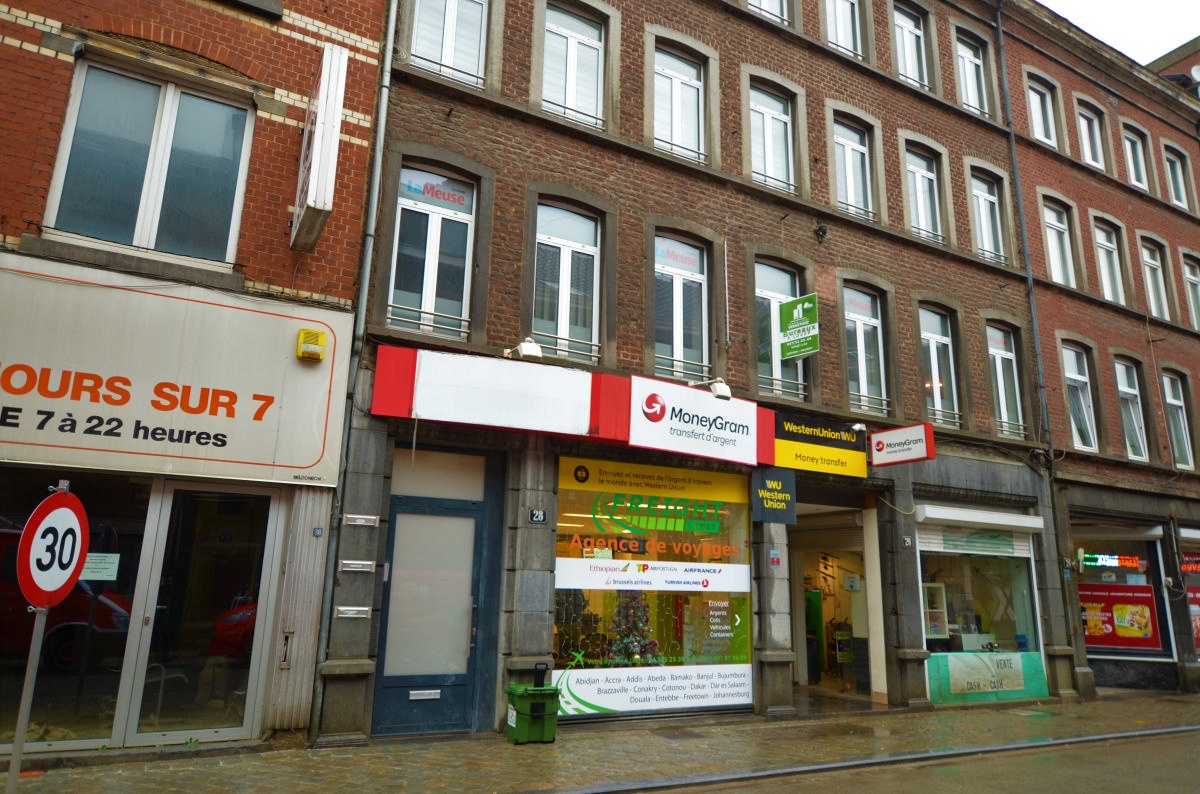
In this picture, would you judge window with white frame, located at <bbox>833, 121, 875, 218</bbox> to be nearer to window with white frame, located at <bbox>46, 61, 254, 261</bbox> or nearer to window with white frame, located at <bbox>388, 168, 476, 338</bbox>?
window with white frame, located at <bbox>388, 168, 476, 338</bbox>

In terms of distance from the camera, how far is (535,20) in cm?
1148

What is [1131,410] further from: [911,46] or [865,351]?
[911,46]

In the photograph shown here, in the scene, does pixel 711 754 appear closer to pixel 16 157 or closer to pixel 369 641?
pixel 369 641

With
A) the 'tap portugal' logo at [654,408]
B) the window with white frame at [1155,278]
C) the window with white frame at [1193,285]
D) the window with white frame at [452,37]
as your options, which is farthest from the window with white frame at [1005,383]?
the window with white frame at [452,37]

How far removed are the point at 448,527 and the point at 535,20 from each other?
7.38 metres

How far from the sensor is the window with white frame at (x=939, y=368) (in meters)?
14.3

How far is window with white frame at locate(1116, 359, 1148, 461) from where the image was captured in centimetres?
1744

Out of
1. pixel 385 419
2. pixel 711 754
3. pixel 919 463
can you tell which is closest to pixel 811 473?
pixel 919 463

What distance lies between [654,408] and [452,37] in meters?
5.88

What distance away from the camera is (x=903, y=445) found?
1200 centimetres

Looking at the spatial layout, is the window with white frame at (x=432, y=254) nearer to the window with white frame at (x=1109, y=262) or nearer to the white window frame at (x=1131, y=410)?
the white window frame at (x=1131, y=410)

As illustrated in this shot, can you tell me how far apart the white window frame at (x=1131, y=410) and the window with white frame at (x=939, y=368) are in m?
5.36

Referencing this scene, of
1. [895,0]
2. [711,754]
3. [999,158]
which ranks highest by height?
[895,0]

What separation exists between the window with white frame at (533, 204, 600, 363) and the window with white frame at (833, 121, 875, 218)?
5.47 meters
